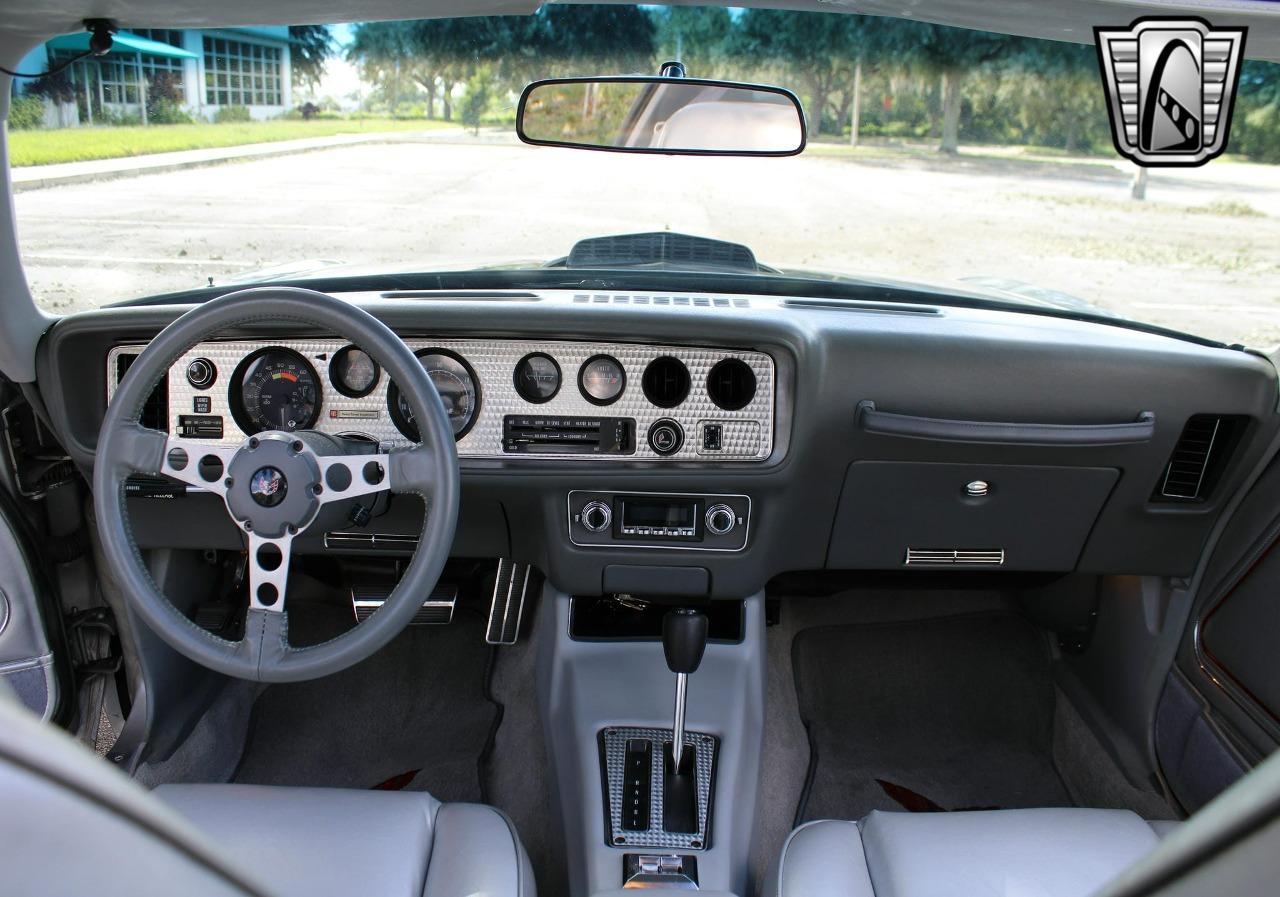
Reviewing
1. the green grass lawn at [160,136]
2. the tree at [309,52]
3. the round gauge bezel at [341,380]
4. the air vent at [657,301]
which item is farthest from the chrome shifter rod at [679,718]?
the tree at [309,52]

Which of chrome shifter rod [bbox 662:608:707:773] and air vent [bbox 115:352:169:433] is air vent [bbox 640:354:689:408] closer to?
chrome shifter rod [bbox 662:608:707:773]

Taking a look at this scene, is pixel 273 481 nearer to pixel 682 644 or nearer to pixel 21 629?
pixel 682 644

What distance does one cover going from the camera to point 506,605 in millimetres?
3125

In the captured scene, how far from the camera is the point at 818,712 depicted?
11.0ft

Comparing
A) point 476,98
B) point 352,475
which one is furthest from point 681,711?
point 476,98

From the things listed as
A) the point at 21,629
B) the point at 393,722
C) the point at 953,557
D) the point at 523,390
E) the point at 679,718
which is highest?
the point at 523,390

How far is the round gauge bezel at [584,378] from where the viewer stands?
251cm

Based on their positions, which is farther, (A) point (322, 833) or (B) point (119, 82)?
(B) point (119, 82)

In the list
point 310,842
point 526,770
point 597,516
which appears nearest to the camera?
point 310,842

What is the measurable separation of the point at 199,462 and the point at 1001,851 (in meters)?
1.66

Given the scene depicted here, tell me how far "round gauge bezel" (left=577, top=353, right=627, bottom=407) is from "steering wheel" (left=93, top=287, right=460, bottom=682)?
0.66 m

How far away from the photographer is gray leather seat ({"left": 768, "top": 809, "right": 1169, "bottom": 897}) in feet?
6.04

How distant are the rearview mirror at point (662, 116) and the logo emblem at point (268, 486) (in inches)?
41.9

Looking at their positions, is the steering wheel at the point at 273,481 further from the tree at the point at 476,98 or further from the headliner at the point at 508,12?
the tree at the point at 476,98
